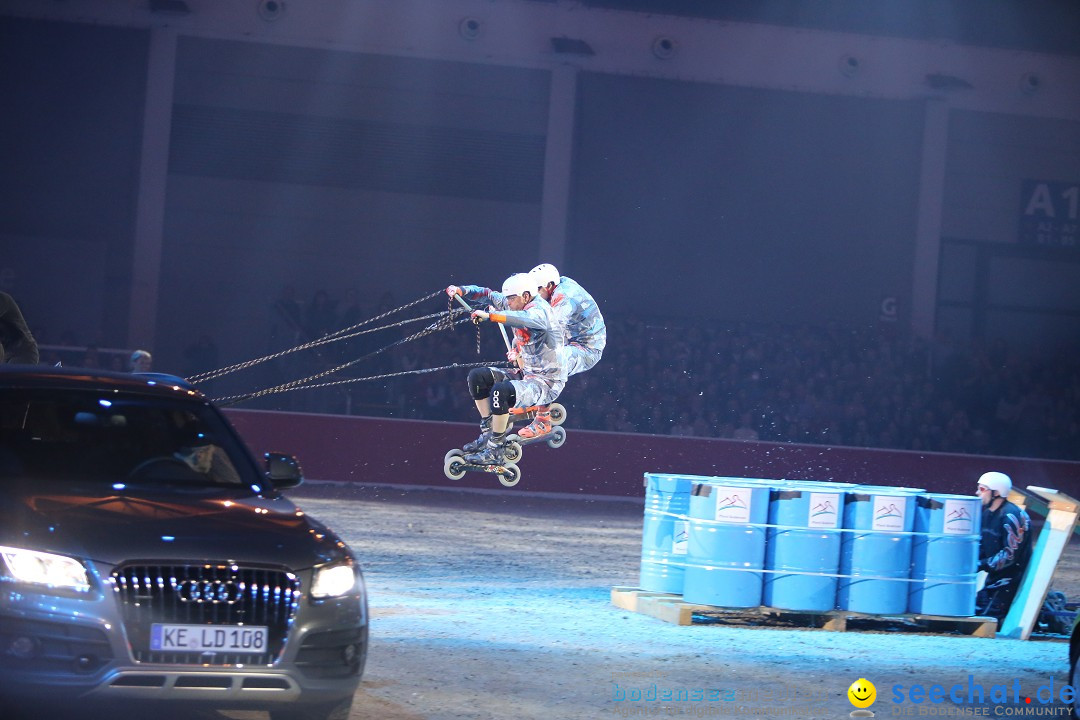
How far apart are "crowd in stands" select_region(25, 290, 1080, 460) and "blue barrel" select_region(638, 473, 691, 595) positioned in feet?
36.4

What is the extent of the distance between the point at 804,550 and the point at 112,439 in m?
5.79

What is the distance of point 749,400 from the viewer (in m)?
23.5

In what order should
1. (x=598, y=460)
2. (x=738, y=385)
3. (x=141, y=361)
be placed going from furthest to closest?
(x=738, y=385) < (x=598, y=460) < (x=141, y=361)

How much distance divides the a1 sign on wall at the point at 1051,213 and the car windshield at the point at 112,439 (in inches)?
970

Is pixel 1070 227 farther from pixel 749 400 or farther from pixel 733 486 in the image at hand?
pixel 733 486

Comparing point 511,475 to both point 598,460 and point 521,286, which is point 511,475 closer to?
point 521,286

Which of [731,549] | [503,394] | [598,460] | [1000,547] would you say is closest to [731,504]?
[731,549]

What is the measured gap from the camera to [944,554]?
426 inches

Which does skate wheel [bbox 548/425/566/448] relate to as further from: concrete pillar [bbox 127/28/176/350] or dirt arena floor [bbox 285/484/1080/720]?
concrete pillar [bbox 127/28/176/350]

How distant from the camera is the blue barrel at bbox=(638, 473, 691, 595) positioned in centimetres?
1118

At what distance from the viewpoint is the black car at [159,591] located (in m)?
5.36

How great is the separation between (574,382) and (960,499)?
1247cm

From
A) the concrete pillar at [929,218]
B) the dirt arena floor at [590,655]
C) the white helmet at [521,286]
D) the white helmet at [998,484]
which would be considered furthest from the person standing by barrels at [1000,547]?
the concrete pillar at [929,218]

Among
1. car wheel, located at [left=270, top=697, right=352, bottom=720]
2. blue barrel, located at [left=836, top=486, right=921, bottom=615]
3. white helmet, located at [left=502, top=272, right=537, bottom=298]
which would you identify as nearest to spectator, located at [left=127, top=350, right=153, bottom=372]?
white helmet, located at [left=502, top=272, right=537, bottom=298]
